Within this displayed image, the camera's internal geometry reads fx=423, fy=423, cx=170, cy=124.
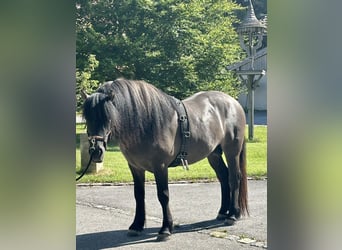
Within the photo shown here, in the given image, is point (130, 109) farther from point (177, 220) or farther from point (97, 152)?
point (177, 220)

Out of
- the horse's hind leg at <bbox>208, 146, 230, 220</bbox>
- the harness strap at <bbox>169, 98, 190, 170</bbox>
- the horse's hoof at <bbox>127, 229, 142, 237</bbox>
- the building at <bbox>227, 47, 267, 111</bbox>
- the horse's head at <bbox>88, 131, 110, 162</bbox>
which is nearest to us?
the horse's head at <bbox>88, 131, 110, 162</bbox>

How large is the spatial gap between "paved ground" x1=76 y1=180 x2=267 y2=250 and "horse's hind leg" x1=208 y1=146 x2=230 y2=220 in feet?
0.25

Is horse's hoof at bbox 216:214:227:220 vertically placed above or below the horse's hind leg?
below

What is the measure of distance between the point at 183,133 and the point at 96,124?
0.75 meters

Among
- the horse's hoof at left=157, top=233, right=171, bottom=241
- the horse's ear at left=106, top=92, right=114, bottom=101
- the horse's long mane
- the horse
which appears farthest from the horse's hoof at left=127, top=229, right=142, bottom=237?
the horse's ear at left=106, top=92, right=114, bottom=101

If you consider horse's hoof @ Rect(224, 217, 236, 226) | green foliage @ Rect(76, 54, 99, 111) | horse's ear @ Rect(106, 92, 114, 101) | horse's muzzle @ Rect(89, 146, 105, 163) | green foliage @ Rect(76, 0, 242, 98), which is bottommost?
horse's hoof @ Rect(224, 217, 236, 226)

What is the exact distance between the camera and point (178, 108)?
9.59 feet

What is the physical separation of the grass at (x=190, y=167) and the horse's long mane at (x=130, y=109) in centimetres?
19

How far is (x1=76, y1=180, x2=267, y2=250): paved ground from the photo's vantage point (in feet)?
8.87

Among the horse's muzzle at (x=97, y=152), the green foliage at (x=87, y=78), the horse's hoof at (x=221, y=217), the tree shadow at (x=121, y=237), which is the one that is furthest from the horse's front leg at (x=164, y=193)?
the green foliage at (x=87, y=78)

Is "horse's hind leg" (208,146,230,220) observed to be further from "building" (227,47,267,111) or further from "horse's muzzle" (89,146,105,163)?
"horse's muzzle" (89,146,105,163)

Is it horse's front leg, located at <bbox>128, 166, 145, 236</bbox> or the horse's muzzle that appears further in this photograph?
horse's front leg, located at <bbox>128, 166, 145, 236</bbox>
